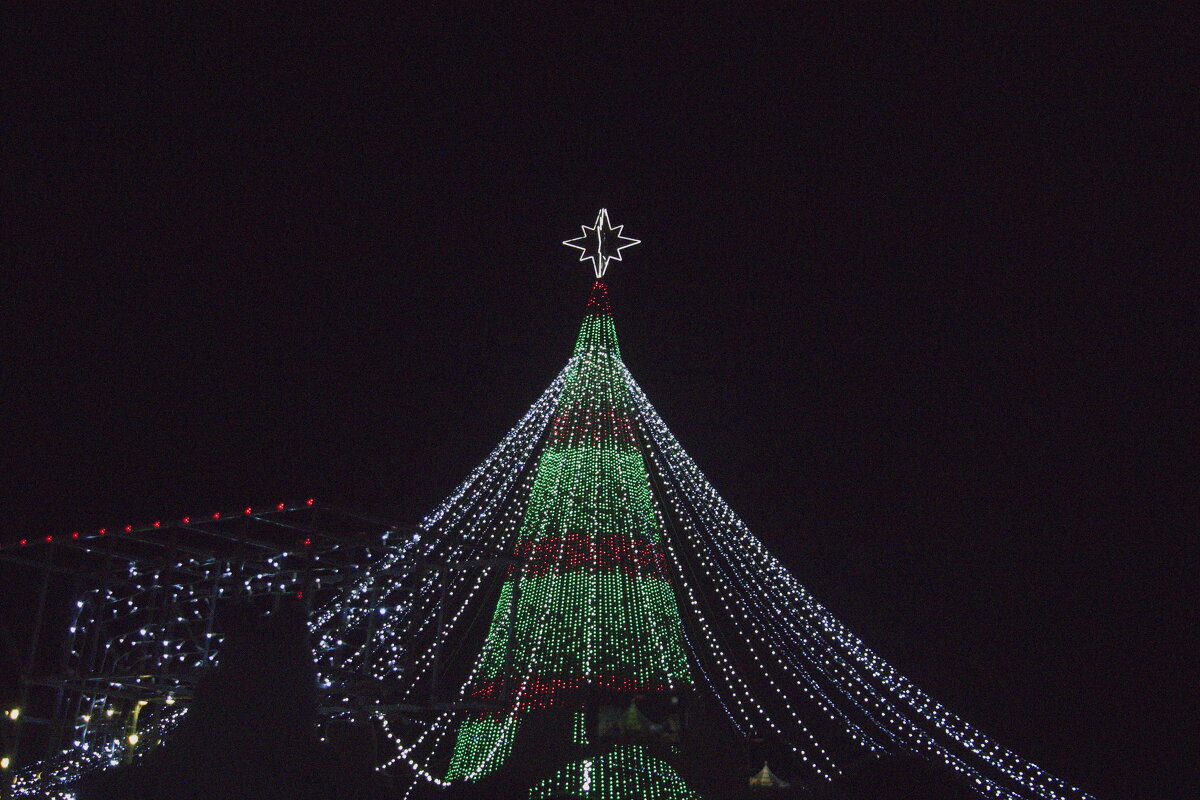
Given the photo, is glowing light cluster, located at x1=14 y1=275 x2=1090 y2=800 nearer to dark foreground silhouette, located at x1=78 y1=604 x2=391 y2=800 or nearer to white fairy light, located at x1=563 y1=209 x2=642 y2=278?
white fairy light, located at x1=563 y1=209 x2=642 y2=278

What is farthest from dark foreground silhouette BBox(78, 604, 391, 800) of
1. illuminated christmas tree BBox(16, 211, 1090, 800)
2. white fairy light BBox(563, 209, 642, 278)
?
white fairy light BBox(563, 209, 642, 278)

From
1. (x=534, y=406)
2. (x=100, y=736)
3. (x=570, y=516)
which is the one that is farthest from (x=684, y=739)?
(x=100, y=736)

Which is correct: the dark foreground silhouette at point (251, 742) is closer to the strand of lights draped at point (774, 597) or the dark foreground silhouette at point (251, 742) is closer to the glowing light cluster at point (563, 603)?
the glowing light cluster at point (563, 603)

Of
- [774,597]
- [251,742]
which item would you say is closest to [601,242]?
[774,597]

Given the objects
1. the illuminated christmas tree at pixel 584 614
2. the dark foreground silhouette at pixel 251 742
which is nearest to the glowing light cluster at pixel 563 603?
the illuminated christmas tree at pixel 584 614

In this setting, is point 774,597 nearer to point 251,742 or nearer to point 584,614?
point 584,614

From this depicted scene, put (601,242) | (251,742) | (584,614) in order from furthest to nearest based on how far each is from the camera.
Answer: (601,242) < (584,614) < (251,742)

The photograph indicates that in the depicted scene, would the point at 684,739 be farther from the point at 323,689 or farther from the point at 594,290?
the point at 594,290

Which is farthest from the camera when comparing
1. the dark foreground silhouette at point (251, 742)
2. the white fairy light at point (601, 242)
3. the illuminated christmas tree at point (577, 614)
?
the white fairy light at point (601, 242)

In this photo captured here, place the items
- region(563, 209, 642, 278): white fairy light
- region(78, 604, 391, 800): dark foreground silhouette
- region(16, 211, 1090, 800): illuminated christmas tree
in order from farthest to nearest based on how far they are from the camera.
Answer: region(563, 209, 642, 278): white fairy light → region(16, 211, 1090, 800): illuminated christmas tree → region(78, 604, 391, 800): dark foreground silhouette

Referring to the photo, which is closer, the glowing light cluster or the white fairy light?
the glowing light cluster

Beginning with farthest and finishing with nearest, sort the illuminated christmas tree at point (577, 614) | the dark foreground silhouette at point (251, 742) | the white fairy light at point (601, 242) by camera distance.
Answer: the white fairy light at point (601, 242), the illuminated christmas tree at point (577, 614), the dark foreground silhouette at point (251, 742)

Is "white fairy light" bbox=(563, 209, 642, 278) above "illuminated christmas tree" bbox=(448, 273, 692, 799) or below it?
above

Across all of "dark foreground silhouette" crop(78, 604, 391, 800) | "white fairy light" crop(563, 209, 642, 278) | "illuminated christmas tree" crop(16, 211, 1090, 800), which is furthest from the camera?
"white fairy light" crop(563, 209, 642, 278)
